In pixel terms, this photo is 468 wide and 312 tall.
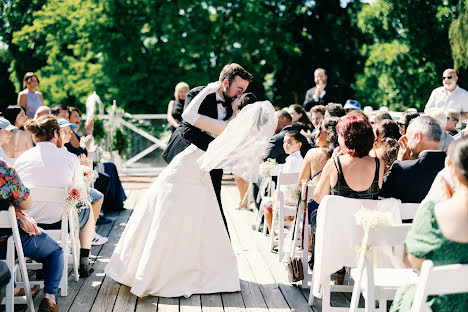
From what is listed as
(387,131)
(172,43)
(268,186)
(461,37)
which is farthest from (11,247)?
(172,43)

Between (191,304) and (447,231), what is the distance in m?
2.38

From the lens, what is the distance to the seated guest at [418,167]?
3957mm

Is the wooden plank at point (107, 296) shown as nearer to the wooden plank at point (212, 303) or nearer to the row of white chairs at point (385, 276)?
the wooden plank at point (212, 303)

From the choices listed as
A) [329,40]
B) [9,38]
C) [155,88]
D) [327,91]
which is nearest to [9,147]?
[327,91]

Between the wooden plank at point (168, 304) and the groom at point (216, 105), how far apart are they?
41.2 inches

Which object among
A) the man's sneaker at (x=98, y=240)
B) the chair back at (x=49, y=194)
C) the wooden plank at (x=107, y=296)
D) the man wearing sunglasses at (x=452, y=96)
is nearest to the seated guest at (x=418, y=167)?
the wooden plank at (x=107, y=296)

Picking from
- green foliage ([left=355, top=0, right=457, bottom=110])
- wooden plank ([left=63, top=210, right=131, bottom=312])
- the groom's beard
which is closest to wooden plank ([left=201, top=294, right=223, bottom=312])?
wooden plank ([left=63, top=210, right=131, bottom=312])

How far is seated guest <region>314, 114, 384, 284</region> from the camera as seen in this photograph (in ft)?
12.7

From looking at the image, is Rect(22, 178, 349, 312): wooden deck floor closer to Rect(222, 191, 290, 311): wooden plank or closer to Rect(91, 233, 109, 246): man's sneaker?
Rect(222, 191, 290, 311): wooden plank

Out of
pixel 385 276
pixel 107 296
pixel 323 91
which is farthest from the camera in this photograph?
pixel 323 91

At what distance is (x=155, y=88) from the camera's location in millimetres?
17016

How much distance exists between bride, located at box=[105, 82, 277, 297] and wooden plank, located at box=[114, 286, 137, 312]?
0.08m

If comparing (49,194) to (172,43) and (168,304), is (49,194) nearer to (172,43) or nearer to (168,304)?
(168,304)

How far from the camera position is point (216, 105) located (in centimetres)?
465
